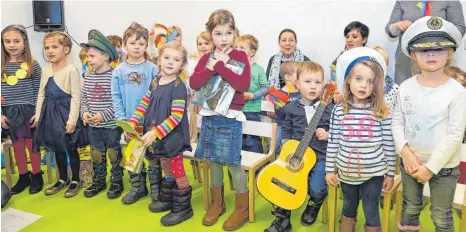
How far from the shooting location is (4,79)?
3271mm

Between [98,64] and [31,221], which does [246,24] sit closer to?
[98,64]

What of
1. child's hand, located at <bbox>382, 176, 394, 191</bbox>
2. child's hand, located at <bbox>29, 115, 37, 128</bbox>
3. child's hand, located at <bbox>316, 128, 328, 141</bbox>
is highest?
child's hand, located at <bbox>316, 128, 328, 141</bbox>

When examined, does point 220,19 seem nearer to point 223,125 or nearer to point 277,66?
point 223,125

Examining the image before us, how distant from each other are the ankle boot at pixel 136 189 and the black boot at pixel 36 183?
80 cm

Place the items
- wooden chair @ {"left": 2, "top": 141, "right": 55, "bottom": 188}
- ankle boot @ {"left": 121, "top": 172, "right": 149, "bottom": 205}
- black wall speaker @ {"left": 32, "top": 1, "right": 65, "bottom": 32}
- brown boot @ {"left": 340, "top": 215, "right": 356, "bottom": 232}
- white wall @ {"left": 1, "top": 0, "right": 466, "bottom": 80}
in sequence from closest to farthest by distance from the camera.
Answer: brown boot @ {"left": 340, "top": 215, "right": 356, "bottom": 232} < ankle boot @ {"left": 121, "top": 172, "right": 149, "bottom": 205} < wooden chair @ {"left": 2, "top": 141, "right": 55, "bottom": 188} < white wall @ {"left": 1, "top": 0, "right": 466, "bottom": 80} < black wall speaker @ {"left": 32, "top": 1, "right": 65, "bottom": 32}

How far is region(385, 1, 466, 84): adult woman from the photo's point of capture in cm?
345

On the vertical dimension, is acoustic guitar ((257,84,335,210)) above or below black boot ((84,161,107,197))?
above

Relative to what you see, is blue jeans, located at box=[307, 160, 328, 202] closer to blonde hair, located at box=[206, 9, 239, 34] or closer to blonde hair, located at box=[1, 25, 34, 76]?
blonde hair, located at box=[206, 9, 239, 34]

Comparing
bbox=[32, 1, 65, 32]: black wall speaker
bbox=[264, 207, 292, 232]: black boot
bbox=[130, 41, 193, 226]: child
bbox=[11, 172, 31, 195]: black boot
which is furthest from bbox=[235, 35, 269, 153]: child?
bbox=[32, 1, 65, 32]: black wall speaker

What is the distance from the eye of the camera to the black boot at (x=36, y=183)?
3.42m

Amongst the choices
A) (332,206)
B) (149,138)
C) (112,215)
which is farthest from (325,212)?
(112,215)

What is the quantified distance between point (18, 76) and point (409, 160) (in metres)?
2.84

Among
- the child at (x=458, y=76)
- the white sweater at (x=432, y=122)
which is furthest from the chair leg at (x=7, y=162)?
the child at (x=458, y=76)

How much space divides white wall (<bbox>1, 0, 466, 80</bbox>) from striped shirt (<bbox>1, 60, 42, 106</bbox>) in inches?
65.4
